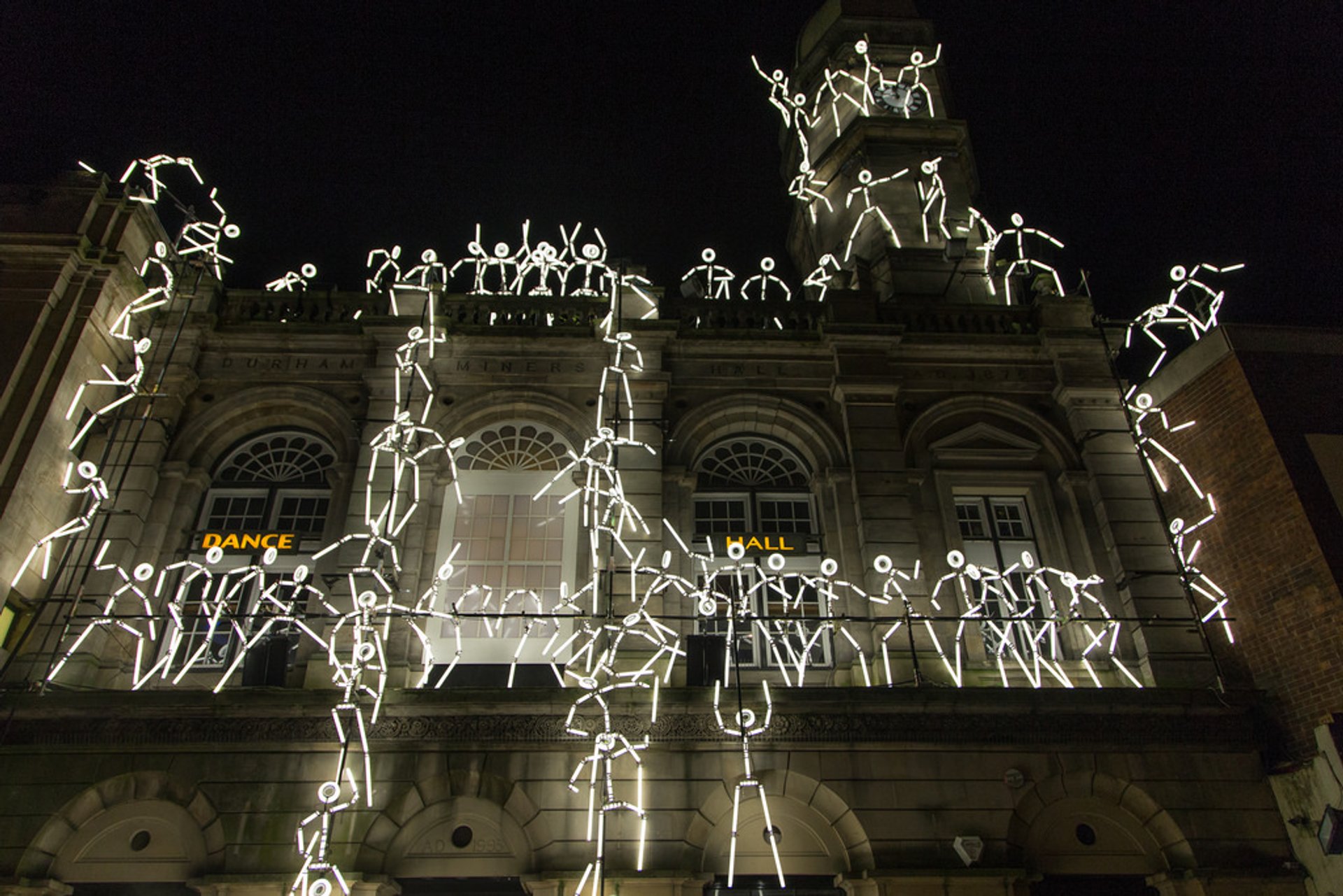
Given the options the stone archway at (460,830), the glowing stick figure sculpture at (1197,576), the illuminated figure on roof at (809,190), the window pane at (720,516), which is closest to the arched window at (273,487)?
the stone archway at (460,830)

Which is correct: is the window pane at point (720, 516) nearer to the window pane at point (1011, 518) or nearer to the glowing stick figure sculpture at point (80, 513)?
the window pane at point (1011, 518)

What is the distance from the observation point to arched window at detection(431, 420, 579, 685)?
12.3 m

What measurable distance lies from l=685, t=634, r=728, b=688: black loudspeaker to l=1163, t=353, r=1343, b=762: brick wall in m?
7.06

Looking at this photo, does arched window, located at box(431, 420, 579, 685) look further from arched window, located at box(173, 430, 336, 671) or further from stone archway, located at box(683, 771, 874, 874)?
stone archway, located at box(683, 771, 874, 874)

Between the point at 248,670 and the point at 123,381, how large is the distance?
18.1 ft

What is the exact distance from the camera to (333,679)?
1127 centimetres

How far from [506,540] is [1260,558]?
11.1 m

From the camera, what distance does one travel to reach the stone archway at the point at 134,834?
1027 cm

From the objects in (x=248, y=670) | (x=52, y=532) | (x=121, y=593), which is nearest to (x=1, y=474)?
(x=52, y=532)

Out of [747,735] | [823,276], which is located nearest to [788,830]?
[747,735]

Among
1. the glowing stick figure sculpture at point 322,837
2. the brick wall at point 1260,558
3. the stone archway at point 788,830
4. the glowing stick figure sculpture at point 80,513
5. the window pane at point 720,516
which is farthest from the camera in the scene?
the window pane at point 720,516

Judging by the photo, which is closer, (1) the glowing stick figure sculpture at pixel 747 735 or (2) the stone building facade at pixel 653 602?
(2) the stone building facade at pixel 653 602

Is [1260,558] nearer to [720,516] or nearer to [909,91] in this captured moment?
[720,516]

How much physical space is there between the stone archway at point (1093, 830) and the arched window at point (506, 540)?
6390mm
